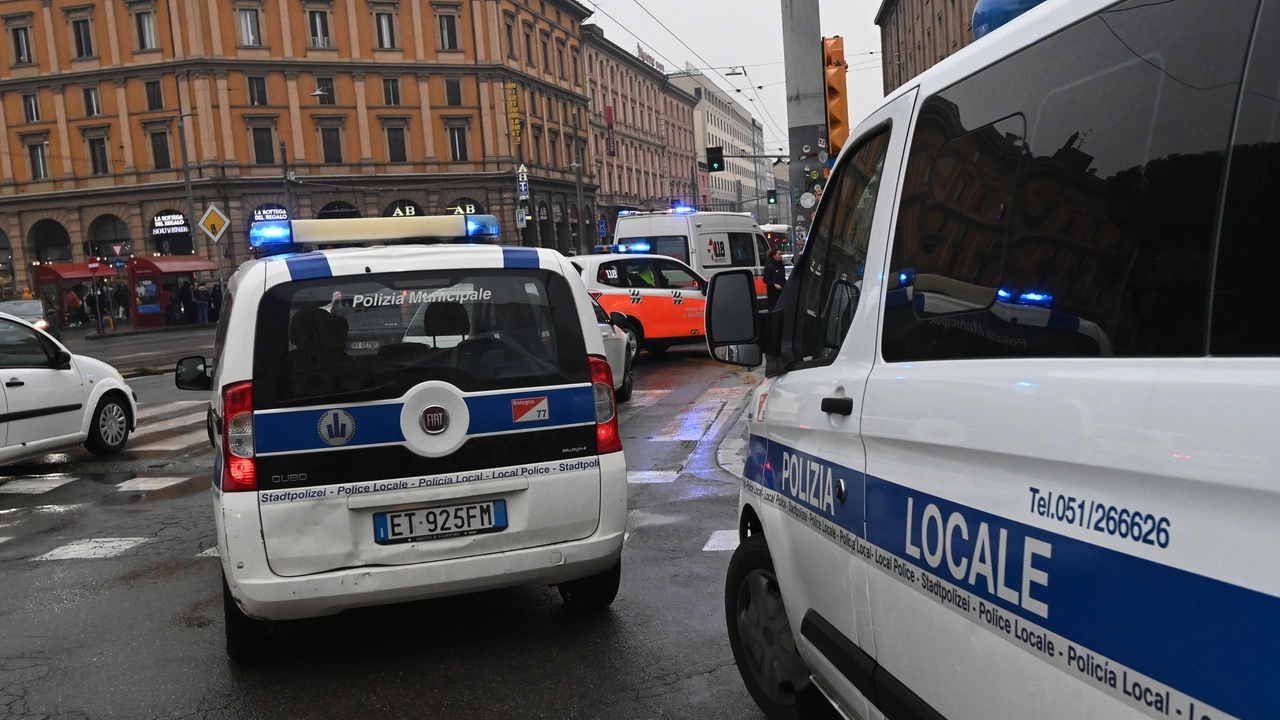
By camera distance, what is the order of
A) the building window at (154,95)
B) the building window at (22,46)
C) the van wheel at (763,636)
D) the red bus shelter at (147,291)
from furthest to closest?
the building window at (22,46) → the building window at (154,95) → the red bus shelter at (147,291) → the van wheel at (763,636)

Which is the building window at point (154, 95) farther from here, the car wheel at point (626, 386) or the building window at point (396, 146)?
the car wheel at point (626, 386)

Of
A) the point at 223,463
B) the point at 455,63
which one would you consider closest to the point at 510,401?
the point at 223,463

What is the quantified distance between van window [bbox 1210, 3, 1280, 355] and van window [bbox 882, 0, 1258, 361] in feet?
0.09

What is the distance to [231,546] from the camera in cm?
399

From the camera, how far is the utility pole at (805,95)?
12.5 m

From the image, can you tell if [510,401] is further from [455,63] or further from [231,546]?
[455,63]

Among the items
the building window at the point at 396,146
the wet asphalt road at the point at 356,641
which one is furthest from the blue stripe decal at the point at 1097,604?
the building window at the point at 396,146

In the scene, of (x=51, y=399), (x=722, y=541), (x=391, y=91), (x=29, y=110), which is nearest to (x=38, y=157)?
(x=29, y=110)

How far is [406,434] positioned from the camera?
4148mm

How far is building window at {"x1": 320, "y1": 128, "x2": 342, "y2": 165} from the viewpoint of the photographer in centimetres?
5897

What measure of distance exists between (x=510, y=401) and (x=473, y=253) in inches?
26.2

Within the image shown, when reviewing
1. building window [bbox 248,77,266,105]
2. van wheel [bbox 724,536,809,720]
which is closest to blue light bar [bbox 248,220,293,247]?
van wheel [bbox 724,536,809,720]

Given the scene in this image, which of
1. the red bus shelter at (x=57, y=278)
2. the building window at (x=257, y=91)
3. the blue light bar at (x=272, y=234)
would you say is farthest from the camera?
the building window at (x=257, y=91)

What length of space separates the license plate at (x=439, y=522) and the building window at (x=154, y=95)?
59.6 meters
